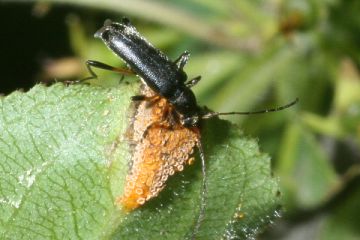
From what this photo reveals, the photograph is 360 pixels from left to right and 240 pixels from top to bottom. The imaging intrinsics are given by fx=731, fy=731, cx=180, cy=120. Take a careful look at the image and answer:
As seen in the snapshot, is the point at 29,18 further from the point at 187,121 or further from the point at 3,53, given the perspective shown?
the point at 187,121

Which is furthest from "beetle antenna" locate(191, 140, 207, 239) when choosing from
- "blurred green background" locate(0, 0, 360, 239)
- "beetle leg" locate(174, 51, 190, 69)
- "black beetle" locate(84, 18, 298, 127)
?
"blurred green background" locate(0, 0, 360, 239)

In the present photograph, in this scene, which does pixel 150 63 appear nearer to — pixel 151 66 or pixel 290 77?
pixel 151 66

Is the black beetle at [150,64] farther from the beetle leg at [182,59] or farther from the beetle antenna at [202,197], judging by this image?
the beetle antenna at [202,197]

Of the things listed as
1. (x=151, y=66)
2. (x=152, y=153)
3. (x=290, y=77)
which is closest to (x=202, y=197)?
(x=152, y=153)

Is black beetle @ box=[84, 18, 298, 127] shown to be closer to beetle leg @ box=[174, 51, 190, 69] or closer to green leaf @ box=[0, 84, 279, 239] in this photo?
beetle leg @ box=[174, 51, 190, 69]

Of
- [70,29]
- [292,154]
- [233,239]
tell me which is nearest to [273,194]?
[233,239]

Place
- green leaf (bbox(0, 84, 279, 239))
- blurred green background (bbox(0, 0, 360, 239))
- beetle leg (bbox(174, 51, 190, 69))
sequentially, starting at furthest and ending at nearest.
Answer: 1. blurred green background (bbox(0, 0, 360, 239))
2. beetle leg (bbox(174, 51, 190, 69))
3. green leaf (bbox(0, 84, 279, 239))
